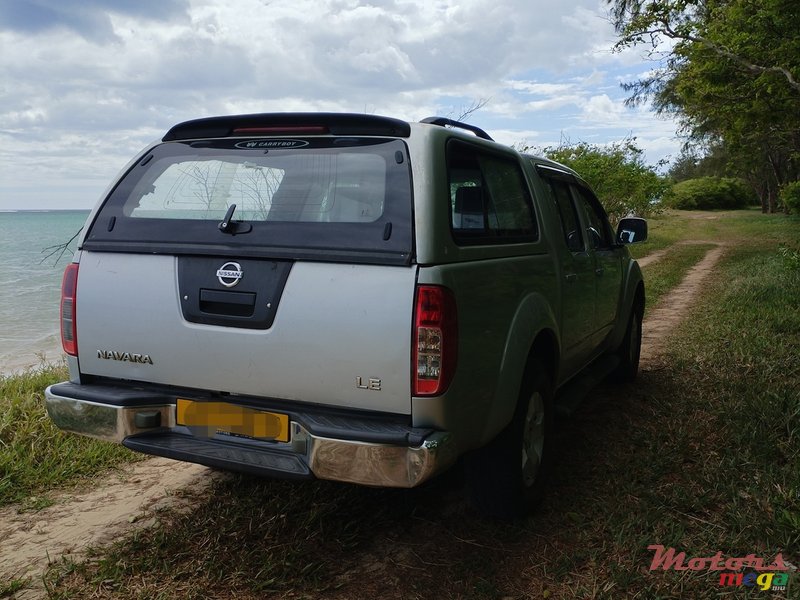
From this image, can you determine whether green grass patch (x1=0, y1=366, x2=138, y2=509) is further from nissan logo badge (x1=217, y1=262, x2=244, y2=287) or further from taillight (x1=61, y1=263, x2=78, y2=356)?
nissan logo badge (x1=217, y1=262, x2=244, y2=287)

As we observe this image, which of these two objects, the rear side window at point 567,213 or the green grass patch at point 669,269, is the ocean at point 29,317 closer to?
the rear side window at point 567,213

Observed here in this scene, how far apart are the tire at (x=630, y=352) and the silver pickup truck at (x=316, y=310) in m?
2.53

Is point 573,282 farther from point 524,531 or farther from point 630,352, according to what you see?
point 630,352

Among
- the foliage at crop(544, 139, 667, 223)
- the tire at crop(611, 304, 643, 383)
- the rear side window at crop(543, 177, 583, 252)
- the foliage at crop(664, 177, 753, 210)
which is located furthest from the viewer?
the foliage at crop(664, 177, 753, 210)

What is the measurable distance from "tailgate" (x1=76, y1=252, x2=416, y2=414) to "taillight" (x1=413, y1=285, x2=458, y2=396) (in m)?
0.04

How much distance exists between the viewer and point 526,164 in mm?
3877

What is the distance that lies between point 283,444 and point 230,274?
708 millimetres

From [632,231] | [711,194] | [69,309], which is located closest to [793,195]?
[632,231]

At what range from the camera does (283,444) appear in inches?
108

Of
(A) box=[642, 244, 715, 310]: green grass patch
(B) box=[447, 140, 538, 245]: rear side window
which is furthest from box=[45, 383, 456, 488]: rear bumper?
(A) box=[642, 244, 715, 310]: green grass patch

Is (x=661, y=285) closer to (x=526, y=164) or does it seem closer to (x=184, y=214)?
(x=526, y=164)

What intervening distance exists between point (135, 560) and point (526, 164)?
2779 millimetres

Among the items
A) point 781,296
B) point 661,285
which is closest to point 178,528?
point 781,296

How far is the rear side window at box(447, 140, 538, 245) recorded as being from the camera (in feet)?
9.70
